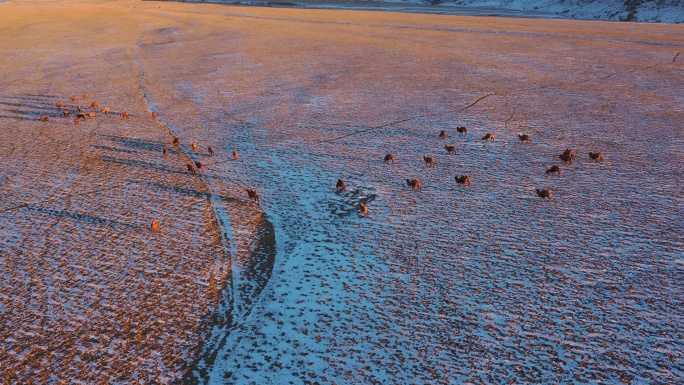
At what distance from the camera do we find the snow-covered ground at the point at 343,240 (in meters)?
1.90

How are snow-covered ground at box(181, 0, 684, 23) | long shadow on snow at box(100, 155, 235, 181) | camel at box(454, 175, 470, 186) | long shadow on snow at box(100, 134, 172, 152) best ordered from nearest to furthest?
1. camel at box(454, 175, 470, 186)
2. long shadow on snow at box(100, 155, 235, 181)
3. long shadow on snow at box(100, 134, 172, 152)
4. snow-covered ground at box(181, 0, 684, 23)

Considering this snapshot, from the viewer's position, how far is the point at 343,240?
273 centimetres

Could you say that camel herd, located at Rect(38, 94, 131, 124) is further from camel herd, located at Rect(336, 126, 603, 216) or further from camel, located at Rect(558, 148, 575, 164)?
camel, located at Rect(558, 148, 575, 164)

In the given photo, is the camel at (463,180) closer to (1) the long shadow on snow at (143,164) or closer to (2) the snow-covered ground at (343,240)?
(2) the snow-covered ground at (343,240)

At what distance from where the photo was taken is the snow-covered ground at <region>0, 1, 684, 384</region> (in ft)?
6.24

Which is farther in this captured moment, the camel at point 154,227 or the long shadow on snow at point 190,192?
the long shadow on snow at point 190,192

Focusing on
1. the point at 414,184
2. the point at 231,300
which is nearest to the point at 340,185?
the point at 414,184

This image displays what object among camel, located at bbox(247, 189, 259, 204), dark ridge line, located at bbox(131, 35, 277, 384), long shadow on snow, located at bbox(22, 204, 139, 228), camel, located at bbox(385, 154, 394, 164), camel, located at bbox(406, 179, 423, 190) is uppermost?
camel, located at bbox(385, 154, 394, 164)

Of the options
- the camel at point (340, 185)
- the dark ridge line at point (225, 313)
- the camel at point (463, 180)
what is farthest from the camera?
the camel at point (463, 180)

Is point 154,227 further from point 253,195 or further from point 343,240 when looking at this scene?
point 343,240

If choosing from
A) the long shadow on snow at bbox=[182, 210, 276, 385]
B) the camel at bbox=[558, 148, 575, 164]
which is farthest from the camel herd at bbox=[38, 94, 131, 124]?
the camel at bbox=[558, 148, 575, 164]

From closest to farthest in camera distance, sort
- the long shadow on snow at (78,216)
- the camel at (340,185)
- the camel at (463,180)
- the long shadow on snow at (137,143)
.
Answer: the long shadow on snow at (78,216) → the camel at (340,185) → the camel at (463,180) → the long shadow on snow at (137,143)

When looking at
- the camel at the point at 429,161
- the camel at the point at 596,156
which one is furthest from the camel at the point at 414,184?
the camel at the point at 596,156

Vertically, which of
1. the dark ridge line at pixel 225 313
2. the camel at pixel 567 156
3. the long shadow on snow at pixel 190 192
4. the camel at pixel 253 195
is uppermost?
the camel at pixel 567 156
